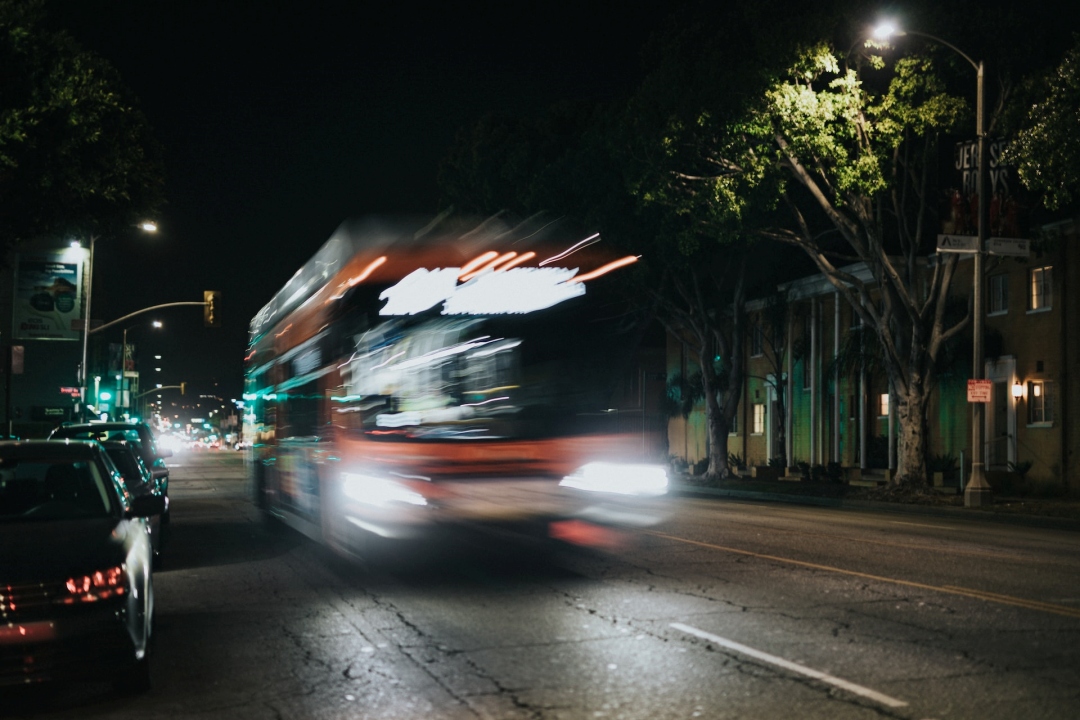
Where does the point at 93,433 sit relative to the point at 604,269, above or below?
below

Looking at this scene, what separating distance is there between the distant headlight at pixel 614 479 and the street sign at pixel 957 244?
50.2 ft

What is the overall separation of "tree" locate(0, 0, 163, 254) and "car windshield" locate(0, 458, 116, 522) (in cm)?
1605

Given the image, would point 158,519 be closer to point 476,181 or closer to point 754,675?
point 754,675

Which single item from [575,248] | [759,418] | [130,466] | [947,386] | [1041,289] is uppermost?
[1041,289]

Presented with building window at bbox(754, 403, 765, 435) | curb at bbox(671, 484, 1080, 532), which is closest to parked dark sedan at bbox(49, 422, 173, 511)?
curb at bbox(671, 484, 1080, 532)

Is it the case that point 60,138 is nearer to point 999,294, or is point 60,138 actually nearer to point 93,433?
point 93,433

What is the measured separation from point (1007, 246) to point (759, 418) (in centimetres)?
2294

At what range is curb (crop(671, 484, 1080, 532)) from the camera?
22000 mm

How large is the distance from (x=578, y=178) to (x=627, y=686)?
3011cm

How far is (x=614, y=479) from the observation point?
1195 cm

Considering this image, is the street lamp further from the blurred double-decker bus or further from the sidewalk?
the blurred double-decker bus

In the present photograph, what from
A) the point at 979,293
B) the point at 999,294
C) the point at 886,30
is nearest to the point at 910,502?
A: the point at 979,293

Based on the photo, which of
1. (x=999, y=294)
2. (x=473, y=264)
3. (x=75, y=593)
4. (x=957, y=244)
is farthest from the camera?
(x=999, y=294)

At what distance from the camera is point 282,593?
11.0m
